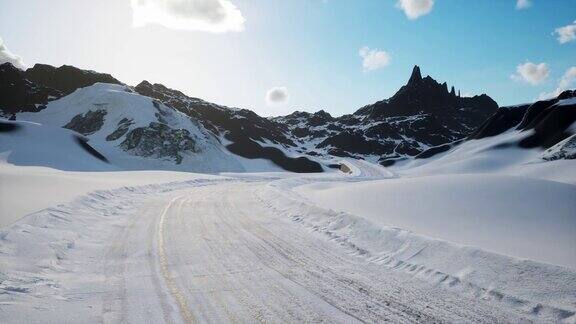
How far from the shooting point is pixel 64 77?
128000 millimetres

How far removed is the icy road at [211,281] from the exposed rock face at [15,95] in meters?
102

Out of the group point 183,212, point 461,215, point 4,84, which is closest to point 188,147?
point 4,84

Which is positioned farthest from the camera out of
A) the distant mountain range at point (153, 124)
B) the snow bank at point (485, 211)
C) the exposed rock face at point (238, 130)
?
the exposed rock face at point (238, 130)

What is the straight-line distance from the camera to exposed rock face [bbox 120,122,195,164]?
77.5 m

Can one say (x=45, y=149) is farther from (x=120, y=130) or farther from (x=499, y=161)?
(x=499, y=161)

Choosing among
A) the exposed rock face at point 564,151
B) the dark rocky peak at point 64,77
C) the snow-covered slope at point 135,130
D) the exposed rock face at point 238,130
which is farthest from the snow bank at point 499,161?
the dark rocky peak at point 64,77

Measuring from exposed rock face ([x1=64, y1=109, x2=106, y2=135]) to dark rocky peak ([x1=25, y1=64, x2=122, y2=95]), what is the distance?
42.3 meters

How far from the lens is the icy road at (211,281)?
670 cm

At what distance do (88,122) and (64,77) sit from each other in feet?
171

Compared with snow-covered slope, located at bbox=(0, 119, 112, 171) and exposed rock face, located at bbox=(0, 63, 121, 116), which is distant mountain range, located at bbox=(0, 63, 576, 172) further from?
snow-covered slope, located at bbox=(0, 119, 112, 171)

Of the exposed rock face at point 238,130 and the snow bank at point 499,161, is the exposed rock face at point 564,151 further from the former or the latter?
the exposed rock face at point 238,130

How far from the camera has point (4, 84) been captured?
321 ft

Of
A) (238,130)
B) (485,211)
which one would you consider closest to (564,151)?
(485,211)

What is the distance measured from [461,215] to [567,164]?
6031cm
